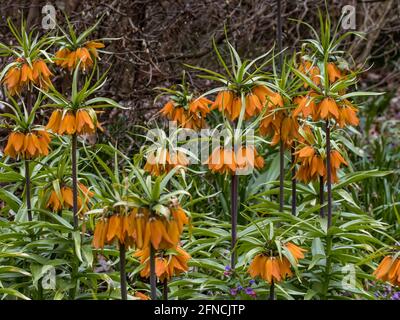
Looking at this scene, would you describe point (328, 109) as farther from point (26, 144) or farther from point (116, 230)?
point (26, 144)

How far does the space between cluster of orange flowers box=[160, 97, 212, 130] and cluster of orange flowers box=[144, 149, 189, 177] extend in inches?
14.5

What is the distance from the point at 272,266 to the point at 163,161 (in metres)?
0.55

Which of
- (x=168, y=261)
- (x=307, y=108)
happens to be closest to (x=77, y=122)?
(x=168, y=261)

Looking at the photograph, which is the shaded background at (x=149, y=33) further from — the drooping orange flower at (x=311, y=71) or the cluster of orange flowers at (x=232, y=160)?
the cluster of orange flowers at (x=232, y=160)

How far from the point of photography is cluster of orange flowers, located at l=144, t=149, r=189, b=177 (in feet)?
9.23

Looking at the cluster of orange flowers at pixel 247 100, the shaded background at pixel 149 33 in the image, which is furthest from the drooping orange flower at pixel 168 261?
the shaded background at pixel 149 33

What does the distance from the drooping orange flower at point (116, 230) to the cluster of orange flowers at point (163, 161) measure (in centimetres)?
58

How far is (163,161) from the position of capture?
2.78m

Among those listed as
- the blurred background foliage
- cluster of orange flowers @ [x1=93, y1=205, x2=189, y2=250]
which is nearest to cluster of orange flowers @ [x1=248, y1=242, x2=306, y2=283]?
the blurred background foliage

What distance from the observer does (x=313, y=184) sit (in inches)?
137

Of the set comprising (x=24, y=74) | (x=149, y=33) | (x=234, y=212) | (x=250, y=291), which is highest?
(x=149, y=33)

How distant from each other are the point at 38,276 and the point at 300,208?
3.94 feet

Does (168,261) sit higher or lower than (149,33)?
lower
